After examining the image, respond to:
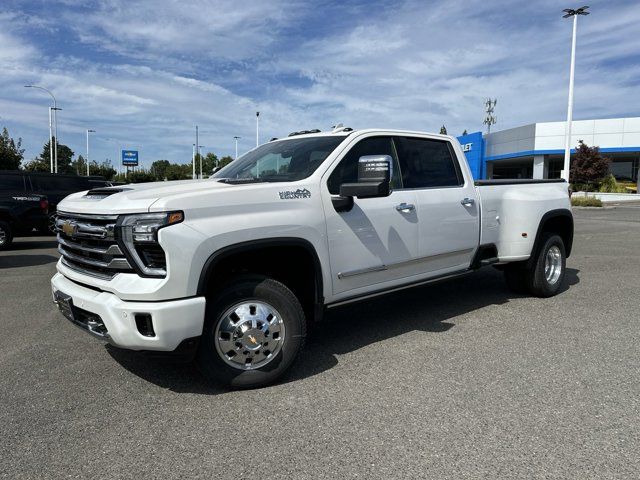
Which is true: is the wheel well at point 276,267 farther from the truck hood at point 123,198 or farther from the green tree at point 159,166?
the green tree at point 159,166

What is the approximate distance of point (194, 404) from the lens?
3498 millimetres

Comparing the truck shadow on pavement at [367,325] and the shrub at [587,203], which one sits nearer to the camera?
the truck shadow on pavement at [367,325]

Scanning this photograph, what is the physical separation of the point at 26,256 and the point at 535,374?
10.5 m

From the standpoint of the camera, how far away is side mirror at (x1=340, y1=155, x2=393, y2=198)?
3836 millimetres

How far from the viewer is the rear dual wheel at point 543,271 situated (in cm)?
627

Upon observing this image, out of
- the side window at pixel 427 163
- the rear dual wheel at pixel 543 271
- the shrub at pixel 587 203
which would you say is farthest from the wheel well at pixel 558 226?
the shrub at pixel 587 203

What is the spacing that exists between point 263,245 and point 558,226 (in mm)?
4802

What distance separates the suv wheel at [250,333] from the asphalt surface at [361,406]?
0.17m

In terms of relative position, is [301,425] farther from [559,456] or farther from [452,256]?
[452,256]

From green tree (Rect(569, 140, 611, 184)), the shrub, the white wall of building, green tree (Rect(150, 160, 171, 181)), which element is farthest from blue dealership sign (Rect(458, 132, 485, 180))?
green tree (Rect(150, 160, 171, 181))

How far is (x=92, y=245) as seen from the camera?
3623 mm

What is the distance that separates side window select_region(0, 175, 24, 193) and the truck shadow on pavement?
33.4ft

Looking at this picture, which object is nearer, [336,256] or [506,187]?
[336,256]

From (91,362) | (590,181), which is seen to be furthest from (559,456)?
(590,181)
